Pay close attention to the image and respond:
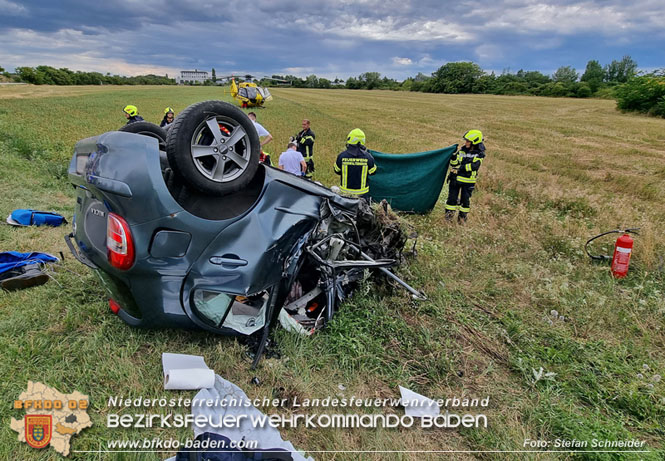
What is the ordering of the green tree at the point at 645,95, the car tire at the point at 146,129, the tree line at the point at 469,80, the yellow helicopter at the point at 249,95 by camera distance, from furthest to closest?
the tree line at the point at 469,80 → the green tree at the point at 645,95 → the yellow helicopter at the point at 249,95 → the car tire at the point at 146,129

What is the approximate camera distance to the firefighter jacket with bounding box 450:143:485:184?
256 inches

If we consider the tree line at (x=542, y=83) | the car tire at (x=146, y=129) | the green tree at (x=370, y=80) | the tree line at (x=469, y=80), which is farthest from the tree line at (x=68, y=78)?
the car tire at (x=146, y=129)

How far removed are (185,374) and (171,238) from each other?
857mm

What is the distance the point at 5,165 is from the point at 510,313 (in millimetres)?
10134

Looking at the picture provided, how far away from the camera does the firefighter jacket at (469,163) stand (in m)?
6.50

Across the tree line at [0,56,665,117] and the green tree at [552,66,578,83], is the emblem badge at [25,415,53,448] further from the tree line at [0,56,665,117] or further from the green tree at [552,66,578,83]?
the green tree at [552,66,578,83]

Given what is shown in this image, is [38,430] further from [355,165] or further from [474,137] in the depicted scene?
[474,137]

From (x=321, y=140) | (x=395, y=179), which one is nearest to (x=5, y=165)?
(x=395, y=179)

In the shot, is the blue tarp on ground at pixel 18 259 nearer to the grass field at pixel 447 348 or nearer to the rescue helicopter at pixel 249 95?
the grass field at pixel 447 348

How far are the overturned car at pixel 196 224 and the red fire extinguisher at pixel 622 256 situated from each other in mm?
3968

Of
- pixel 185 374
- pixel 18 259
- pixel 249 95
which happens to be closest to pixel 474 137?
pixel 185 374

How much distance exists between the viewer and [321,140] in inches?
601

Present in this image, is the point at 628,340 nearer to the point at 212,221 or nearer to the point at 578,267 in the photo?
the point at 578,267

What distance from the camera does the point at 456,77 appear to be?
72.1 metres
